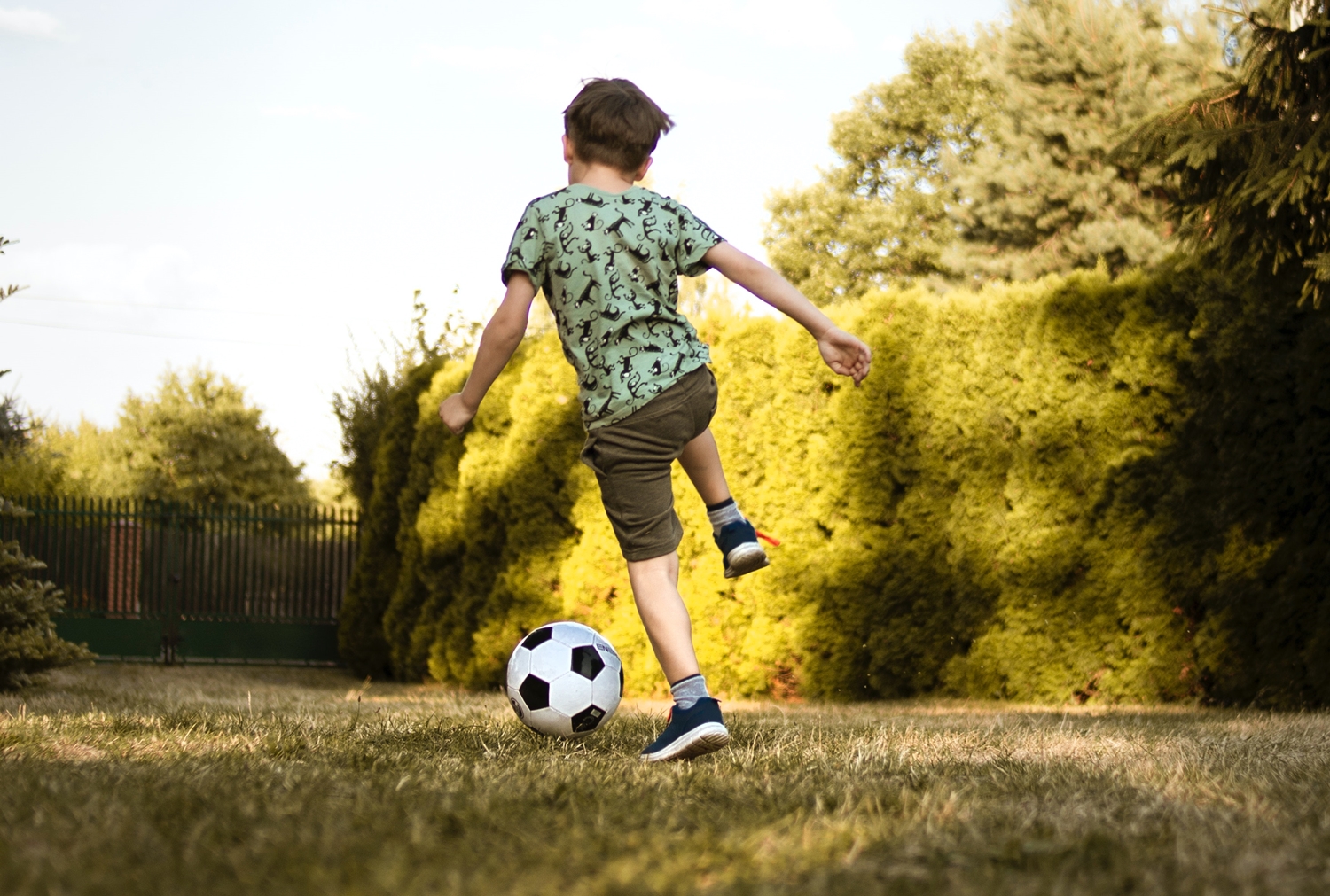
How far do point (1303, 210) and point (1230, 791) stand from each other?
3288mm

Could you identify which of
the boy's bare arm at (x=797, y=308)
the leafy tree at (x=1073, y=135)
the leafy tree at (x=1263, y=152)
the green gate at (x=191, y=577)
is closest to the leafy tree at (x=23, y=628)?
the boy's bare arm at (x=797, y=308)

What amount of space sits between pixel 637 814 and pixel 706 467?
4.79 ft

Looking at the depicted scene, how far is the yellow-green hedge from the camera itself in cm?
639

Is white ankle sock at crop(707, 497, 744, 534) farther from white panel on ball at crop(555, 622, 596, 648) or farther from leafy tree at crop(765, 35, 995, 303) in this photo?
leafy tree at crop(765, 35, 995, 303)

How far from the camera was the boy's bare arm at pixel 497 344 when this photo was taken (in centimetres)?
309

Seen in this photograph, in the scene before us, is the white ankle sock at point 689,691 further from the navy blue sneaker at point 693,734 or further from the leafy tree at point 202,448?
the leafy tree at point 202,448

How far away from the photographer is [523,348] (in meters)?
10.1

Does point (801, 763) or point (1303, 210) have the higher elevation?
point (1303, 210)

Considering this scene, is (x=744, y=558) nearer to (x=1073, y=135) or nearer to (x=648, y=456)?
(x=648, y=456)

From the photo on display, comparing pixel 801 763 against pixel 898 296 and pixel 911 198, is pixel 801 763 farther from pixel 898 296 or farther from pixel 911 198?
pixel 911 198

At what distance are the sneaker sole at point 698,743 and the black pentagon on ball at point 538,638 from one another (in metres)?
0.96

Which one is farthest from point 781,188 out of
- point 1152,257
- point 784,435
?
point 784,435

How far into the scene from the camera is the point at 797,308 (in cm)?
304

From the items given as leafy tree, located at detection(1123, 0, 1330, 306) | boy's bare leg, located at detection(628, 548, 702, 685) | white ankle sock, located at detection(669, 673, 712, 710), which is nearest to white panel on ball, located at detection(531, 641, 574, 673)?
boy's bare leg, located at detection(628, 548, 702, 685)
